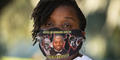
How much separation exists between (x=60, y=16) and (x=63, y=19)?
0.08ft

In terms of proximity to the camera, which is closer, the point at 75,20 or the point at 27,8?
the point at 75,20

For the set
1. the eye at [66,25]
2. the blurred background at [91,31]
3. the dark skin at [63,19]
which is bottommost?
the blurred background at [91,31]

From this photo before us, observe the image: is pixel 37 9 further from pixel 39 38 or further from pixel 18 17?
pixel 18 17

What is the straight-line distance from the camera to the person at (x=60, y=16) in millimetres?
1568

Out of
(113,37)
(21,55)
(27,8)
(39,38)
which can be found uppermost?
(27,8)

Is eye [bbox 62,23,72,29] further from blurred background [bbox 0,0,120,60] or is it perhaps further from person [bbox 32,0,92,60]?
blurred background [bbox 0,0,120,60]

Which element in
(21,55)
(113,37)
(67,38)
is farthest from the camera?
(21,55)

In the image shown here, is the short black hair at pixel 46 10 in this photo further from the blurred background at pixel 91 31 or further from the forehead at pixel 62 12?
the blurred background at pixel 91 31

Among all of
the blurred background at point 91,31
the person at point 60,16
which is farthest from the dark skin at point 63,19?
the blurred background at point 91,31

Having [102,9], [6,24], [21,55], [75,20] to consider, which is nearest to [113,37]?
[102,9]

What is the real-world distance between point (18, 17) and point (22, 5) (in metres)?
0.10

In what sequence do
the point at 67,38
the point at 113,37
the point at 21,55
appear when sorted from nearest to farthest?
1. the point at 67,38
2. the point at 113,37
3. the point at 21,55

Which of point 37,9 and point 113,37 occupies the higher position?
point 37,9

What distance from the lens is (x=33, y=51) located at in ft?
6.39
